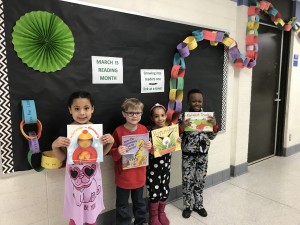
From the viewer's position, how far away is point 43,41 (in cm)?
160

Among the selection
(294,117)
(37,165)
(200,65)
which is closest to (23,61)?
(37,165)

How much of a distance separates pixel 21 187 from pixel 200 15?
2225 millimetres

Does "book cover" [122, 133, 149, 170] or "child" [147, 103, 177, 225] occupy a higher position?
"book cover" [122, 133, 149, 170]

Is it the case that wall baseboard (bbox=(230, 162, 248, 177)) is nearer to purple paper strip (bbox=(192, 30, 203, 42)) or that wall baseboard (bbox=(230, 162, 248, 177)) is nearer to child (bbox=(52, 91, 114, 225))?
purple paper strip (bbox=(192, 30, 203, 42))

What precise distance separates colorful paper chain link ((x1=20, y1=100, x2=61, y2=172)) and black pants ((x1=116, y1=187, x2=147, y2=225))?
0.57 m

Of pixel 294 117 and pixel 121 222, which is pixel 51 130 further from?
pixel 294 117

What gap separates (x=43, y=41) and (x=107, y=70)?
0.50m

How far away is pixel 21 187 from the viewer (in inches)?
66.1

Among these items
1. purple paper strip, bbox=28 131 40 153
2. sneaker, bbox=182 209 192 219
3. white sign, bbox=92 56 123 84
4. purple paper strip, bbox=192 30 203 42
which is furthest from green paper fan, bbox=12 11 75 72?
sneaker, bbox=182 209 192 219

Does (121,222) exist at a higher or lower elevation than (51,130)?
lower

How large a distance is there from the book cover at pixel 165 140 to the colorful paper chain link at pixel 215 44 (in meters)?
0.28

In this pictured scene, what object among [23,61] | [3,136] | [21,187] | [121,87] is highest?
[23,61]

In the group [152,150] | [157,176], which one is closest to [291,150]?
[157,176]

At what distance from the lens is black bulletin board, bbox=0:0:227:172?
1.57m
